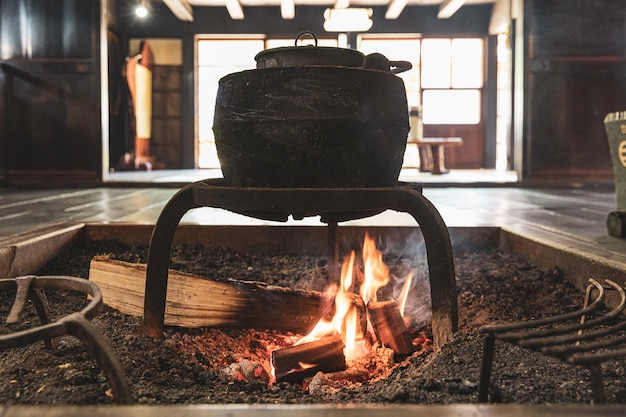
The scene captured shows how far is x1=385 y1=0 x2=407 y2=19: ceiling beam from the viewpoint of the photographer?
33.4ft

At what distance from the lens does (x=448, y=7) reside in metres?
10.5

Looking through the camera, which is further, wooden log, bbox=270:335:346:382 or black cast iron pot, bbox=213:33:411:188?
wooden log, bbox=270:335:346:382

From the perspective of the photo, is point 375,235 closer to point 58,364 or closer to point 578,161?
point 58,364

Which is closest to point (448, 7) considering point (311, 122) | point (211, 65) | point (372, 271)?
point (211, 65)

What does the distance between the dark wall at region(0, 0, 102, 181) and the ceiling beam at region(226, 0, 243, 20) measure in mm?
3655

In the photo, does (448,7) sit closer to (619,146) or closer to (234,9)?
(234,9)

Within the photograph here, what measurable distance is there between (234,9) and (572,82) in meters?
6.29

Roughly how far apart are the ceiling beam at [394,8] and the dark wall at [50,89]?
551 centimetres

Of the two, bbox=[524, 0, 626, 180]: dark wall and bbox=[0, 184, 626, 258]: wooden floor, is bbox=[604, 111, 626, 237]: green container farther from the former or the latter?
bbox=[524, 0, 626, 180]: dark wall

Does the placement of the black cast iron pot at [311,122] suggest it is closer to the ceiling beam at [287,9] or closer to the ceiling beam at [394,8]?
the ceiling beam at [287,9]

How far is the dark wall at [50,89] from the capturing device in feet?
22.2

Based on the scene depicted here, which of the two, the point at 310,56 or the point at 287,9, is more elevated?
the point at 287,9

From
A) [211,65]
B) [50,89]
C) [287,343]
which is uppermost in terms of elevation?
[211,65]

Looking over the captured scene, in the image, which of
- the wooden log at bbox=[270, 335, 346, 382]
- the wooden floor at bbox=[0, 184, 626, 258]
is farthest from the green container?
the wooden log at bbox=[270, 335, 346, 382]
